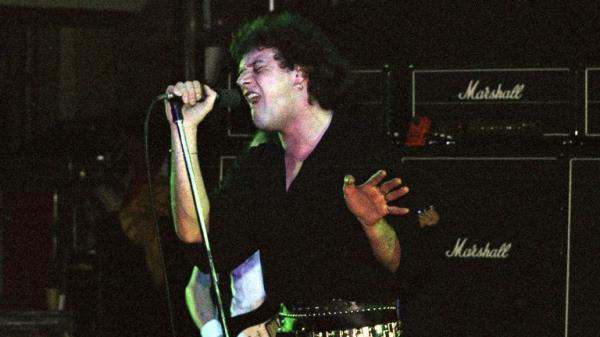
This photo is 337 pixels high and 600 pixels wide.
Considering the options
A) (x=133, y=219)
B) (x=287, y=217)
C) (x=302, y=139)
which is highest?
(x=302, y=139)

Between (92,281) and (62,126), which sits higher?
(62,126)

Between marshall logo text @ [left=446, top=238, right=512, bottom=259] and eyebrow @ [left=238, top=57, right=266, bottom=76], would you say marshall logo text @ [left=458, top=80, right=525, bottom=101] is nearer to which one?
marshall logo text @ [left=446, top=238, right=512, bottom=259]

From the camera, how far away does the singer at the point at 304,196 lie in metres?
2.38

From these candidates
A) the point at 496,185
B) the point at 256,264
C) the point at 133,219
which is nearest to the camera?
the point at 256,264

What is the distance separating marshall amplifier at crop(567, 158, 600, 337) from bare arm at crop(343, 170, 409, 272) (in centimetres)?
205

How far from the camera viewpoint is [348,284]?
240cm

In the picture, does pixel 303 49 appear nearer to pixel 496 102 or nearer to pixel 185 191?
pixel 185 191

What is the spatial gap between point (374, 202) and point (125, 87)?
4.90 meters

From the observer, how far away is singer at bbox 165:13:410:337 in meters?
2.38

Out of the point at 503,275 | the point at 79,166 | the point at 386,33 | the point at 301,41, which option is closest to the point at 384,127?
the point at 386,33

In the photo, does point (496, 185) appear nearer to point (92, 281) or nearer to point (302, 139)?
point (302, 139)

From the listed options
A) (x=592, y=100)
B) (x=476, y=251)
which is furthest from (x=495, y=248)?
(x=592, y=100)

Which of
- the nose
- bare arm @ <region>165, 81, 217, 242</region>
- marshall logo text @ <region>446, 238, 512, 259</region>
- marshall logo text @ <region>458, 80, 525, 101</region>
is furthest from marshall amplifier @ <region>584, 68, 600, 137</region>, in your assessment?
bare arm @ <region>165, 81, 217, 242</region>

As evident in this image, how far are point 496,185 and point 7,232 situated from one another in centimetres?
387
